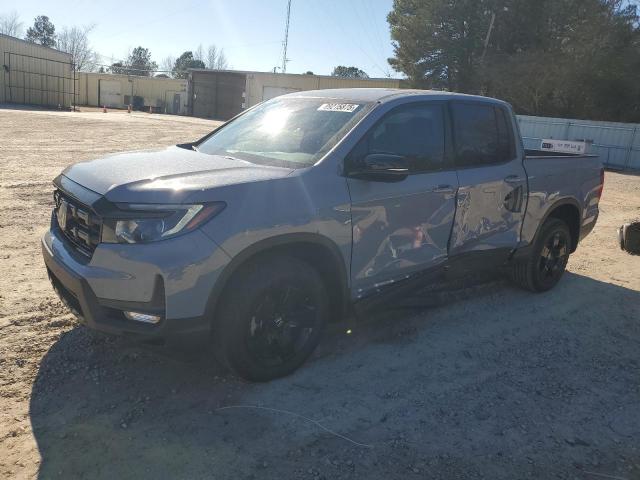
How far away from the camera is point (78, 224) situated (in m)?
3.27

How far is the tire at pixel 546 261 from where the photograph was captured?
5441 millimetres

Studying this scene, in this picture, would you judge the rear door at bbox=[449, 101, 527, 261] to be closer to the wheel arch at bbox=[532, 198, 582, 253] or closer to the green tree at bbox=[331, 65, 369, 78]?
the wheel arch at bbox=[532, 198, 582, 253]

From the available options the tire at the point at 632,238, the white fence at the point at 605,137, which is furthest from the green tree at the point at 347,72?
the tire at the point at 632,238

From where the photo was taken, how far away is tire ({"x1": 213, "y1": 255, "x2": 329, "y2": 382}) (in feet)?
10.3

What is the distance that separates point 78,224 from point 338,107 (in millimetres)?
1998

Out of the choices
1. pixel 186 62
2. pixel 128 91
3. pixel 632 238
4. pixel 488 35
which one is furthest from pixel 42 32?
pixel 632 238

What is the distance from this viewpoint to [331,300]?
3719 millimetres

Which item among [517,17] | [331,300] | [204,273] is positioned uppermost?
[517,17]

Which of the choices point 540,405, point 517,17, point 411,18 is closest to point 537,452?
point 540,405

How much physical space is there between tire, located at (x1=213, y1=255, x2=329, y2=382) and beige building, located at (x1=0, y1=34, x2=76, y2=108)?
138 feet

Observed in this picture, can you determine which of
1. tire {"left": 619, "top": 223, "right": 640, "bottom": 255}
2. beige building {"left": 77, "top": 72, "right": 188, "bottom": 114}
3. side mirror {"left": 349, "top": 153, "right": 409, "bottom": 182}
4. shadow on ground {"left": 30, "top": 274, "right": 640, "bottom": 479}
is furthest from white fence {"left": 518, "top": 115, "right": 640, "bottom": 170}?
beige building {"left": 77, "top": 72, "right": 188, "bottom": 114}

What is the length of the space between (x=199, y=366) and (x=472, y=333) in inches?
89.8

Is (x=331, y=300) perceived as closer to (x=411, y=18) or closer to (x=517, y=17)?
(x=517, y=17)

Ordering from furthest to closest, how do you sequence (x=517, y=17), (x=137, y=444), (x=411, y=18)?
1. (x=411, y=18)
2. (x=517, y=17)
3. (x=137, y=444)
